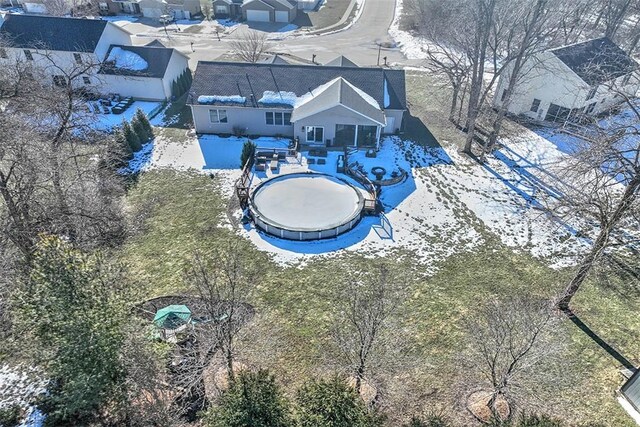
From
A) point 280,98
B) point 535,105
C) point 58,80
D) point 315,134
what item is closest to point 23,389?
point 315,134

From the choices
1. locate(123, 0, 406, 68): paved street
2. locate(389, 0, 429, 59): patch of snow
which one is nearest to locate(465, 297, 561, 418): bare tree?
locate(123, 0, 406, 68): paved street

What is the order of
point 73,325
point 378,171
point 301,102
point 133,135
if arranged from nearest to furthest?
point 73,325
point 378,171
point 133,135
point 301,102

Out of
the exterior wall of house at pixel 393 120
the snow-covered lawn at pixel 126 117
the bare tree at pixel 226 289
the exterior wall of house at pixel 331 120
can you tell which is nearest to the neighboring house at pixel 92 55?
the snow-covered lawn at pixel 126 117

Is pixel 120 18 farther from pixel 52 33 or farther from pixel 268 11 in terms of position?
pixel 52 33

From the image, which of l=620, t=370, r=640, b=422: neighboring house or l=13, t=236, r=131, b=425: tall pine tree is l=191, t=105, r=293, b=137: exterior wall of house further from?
l=620, t=370, r=640, b=422: neighboring house

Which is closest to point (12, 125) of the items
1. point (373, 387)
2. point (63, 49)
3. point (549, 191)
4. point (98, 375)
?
point (98, 375)

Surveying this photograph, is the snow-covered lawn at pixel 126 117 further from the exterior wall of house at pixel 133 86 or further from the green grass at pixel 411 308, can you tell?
the green grass at pixel 411 308

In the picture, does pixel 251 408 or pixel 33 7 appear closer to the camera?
pixel 251 408
